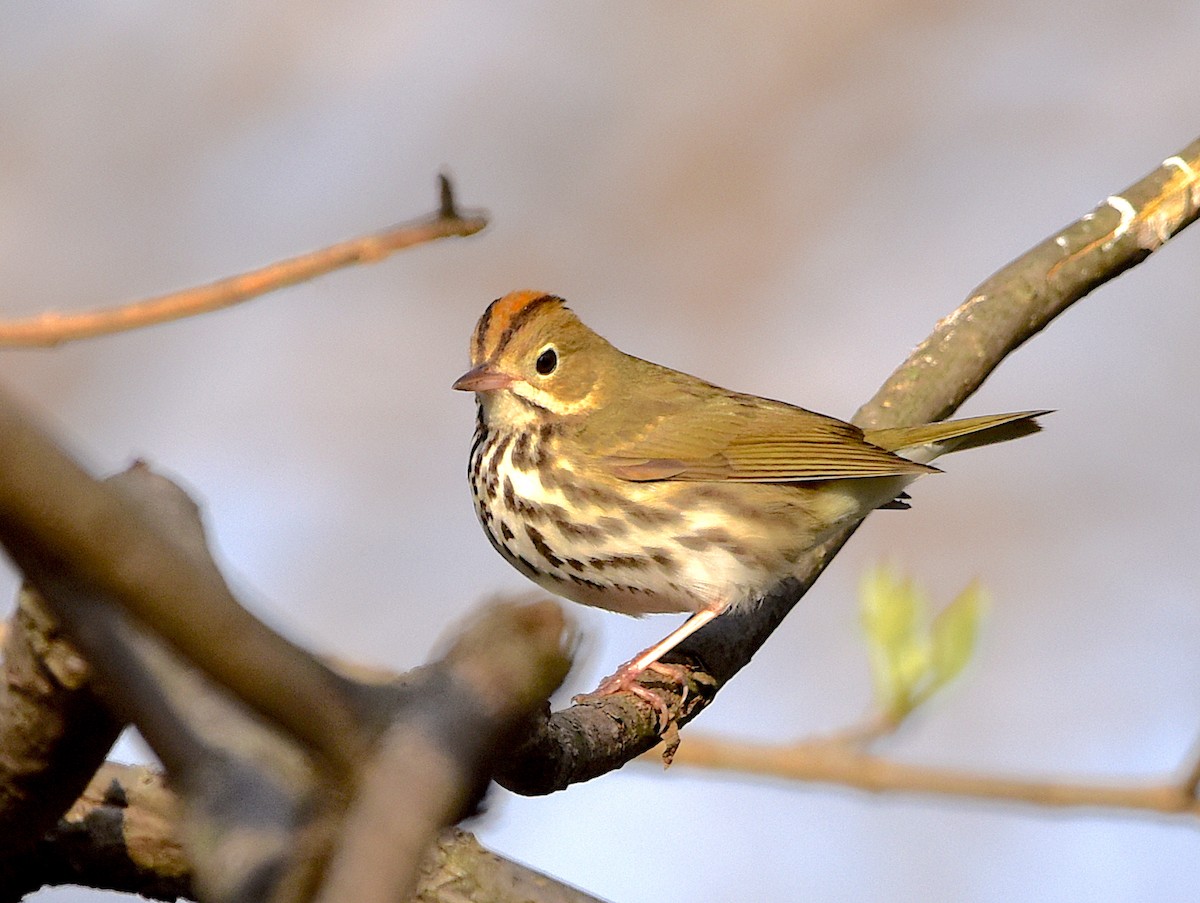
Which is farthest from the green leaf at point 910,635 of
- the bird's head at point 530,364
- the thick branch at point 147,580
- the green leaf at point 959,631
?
the thick branch at point 147,580

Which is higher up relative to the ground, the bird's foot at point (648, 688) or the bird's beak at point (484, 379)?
the bird's beak at point (484, 379)

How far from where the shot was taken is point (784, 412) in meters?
3.15

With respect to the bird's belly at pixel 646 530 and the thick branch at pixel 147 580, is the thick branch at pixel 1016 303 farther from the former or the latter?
the thick branch at pixel 147 580

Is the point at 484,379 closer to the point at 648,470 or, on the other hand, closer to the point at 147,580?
the point at 648,470

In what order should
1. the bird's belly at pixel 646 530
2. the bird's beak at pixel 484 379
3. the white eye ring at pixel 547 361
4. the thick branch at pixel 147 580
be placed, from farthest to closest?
the white eye ring at pixel 547 361, the bird's beak at pixel 484 379, the bird's belly at pixel 646 530, the thick branch at pixel 147 580

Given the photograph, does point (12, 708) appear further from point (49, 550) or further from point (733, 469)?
point (733, 469)

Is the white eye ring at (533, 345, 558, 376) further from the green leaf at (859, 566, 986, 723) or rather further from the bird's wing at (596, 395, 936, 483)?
the green leaf at (859, 566, 986, 723)

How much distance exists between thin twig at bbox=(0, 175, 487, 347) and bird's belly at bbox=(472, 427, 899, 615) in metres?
1.53

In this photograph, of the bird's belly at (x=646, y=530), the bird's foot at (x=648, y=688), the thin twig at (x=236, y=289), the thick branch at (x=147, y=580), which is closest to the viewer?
the thick branch at (x=147, y=580)

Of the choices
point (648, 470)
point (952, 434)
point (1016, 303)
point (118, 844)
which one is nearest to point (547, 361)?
point (648, 470)

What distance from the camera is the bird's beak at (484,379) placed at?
2896 millimetres

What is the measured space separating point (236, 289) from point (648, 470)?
1.81 m

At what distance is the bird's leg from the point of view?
6.97ft

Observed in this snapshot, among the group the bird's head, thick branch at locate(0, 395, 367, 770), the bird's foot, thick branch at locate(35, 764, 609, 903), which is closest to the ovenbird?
the bird's head
